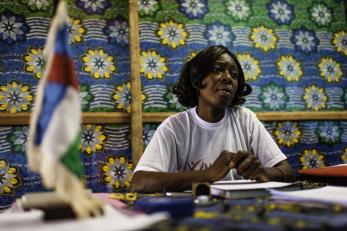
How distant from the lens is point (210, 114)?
218cm

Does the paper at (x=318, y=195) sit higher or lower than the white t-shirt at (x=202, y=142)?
lower

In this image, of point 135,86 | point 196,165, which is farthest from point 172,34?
point 196,165

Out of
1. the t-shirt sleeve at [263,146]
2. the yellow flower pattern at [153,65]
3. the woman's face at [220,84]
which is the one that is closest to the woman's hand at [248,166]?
the t-shirt sleeve at [263,146]

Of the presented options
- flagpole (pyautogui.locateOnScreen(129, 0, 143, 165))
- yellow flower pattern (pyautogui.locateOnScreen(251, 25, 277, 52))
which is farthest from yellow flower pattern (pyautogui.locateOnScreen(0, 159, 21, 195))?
yellow flower pattern (pyautogui.locateOnScreen(251, 25, 277, 52))

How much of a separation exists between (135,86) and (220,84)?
66cm

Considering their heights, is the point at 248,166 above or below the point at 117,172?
above

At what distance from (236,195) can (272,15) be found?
215cm

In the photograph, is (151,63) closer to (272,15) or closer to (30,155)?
(272,15)

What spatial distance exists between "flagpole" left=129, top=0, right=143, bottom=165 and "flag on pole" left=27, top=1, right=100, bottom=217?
1682mm

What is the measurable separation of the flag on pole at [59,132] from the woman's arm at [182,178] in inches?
30.1

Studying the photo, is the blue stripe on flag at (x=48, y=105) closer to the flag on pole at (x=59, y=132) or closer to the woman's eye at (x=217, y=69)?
the flag on pole at (x=59, y=132)

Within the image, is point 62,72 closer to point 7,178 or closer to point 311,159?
point 7,178

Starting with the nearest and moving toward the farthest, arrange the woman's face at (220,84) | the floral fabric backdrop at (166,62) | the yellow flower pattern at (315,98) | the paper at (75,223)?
the paper at (75,223)
the woman's face at (220,84)
the floral fabric backdrop at (166,62)
the yellow flower pattern at (315,98)

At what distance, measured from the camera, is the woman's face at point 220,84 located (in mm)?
2104
